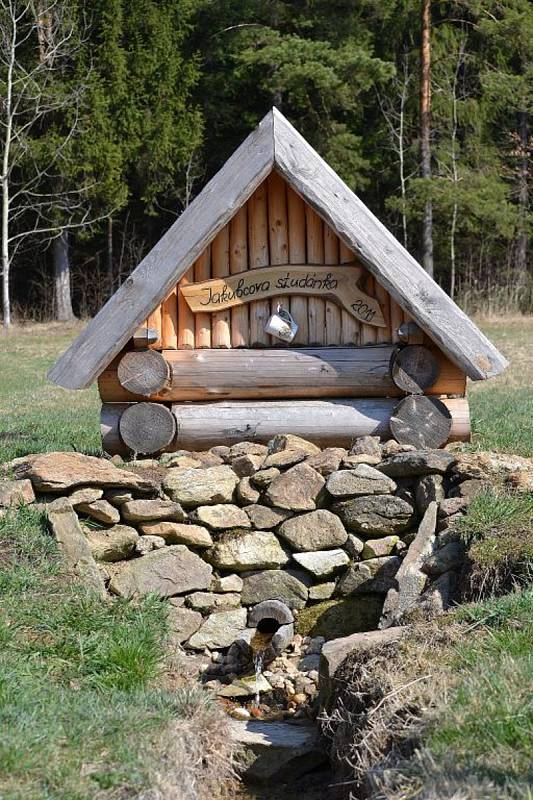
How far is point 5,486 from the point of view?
621 centimetres

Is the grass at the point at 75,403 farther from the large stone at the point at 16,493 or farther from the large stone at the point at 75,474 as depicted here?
the large stone at the point at 16,493

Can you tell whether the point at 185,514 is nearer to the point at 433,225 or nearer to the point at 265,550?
the point at 265,550

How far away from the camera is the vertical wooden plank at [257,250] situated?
7.25 m

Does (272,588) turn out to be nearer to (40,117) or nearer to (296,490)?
(296,490)

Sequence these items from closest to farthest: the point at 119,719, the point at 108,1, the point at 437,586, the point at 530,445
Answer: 1. the point at 119,719
2. the point at 437,586
3. the point at 530,445
4. the point at 108,1

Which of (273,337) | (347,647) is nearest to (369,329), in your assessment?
(273,337)

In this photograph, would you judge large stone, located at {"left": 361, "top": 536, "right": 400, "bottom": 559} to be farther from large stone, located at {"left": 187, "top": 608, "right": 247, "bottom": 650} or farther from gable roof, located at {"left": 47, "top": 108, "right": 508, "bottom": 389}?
gable roof, located at {"left": 47, "top": 108, "right": 508, "bottom": 389}

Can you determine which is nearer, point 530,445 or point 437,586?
point 437,586

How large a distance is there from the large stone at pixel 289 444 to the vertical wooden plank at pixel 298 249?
691mm

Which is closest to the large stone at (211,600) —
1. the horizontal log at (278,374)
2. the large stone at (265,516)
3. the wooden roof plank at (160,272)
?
the large stone at (265,516)

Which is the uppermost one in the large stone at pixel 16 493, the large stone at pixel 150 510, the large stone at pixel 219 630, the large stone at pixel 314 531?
the large stone at pixel 16 493

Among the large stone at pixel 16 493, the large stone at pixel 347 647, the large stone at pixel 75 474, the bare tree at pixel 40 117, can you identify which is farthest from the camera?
the bare tree at pixel 40 117

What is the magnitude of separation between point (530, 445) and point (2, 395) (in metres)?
8.01

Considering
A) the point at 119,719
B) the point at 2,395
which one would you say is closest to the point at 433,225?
the point at 2,395
